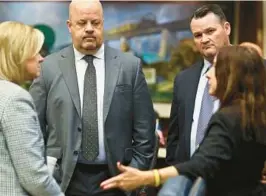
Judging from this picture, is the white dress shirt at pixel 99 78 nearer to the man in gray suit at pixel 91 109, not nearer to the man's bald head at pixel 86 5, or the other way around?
the man in gray suit at pixel 91 109

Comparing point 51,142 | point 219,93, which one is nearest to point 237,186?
point 219,93

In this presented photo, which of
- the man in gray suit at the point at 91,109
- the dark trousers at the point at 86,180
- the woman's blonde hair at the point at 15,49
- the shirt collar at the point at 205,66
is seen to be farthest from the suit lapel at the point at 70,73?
the shirt collar at the point at 205,66

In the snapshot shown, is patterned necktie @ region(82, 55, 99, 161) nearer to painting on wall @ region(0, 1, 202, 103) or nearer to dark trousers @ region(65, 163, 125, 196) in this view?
dark trousers @ region(65, 163, 125, 196)

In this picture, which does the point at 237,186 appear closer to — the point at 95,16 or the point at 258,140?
the point at 258,140

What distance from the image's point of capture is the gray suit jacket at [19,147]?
2.02 m

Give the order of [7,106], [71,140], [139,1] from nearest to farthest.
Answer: [7,106] → [71,140] → [139,1]

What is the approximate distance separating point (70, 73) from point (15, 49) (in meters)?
0.71

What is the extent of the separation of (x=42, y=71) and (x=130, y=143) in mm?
586

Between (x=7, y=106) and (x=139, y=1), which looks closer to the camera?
(x=7, y=106)

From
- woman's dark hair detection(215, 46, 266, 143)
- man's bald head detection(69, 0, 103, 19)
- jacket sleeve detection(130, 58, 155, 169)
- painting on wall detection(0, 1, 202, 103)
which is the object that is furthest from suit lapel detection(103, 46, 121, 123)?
painting on wall detection(0, 1, 202, 103)

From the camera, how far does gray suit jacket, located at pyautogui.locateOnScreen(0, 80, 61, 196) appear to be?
202 centimetres

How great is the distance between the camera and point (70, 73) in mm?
2816

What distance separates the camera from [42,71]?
2834 millimetres

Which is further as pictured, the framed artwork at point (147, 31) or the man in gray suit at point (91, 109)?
the framed artwork at point (147, 31)
